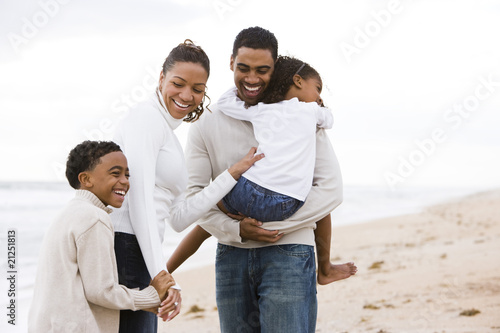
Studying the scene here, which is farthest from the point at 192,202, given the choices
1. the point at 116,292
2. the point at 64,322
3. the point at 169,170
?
the point at 64,322

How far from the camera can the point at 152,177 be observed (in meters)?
2.19

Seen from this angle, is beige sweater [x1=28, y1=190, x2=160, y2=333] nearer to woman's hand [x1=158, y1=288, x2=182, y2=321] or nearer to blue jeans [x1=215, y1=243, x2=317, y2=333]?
woman's hand [x1=158, y1=288, x2=182, y2=321]

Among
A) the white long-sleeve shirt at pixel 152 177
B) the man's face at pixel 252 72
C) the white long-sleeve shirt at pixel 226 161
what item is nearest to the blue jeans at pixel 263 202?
the white long-sleeve shirt at pixel 226 161

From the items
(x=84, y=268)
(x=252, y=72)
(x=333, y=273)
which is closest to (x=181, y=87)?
(x=252, y=72)

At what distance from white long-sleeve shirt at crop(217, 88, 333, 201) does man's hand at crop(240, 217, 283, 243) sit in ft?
0.56

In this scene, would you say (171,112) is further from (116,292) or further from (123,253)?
(116,292)

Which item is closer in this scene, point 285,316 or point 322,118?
point 285,316

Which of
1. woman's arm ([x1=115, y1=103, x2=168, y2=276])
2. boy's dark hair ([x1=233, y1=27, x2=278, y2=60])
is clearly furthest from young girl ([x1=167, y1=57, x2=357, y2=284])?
woman's arm ([x1=115, y1=103, x2=168, y2=276])

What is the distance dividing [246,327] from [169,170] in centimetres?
89

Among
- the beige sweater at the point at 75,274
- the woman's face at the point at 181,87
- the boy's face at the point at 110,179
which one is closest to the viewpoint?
the beige sweater at the point at 75,274

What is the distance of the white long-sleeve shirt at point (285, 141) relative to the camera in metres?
2.53

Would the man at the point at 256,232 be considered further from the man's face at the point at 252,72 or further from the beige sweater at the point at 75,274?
the beige sweater at the point at 75,274

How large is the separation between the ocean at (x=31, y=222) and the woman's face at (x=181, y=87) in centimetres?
224

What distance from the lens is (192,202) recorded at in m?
2.45
